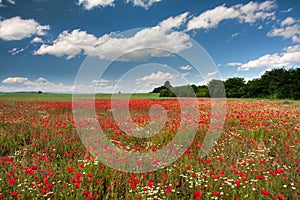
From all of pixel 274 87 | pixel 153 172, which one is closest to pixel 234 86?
pixel 274 87

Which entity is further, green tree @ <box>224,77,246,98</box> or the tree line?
green tree @ <box>224,77,246,98</box>

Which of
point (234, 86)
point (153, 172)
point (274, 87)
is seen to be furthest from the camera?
point (234, 86)

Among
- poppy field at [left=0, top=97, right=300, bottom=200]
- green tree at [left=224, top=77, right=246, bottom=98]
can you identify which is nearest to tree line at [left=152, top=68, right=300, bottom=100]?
green tree at [left=224, top=77, right=246, bottom=98]

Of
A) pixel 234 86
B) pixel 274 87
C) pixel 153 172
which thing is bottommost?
pixel 153 172

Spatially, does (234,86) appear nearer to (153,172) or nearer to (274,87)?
(274,87)

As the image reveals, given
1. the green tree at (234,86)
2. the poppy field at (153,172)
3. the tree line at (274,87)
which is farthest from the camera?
the green tree at (234,86)

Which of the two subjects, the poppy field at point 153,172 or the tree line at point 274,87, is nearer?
the poppy field at point 153,172

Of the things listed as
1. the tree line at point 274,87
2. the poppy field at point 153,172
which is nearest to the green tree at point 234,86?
the tree line at point 274,87

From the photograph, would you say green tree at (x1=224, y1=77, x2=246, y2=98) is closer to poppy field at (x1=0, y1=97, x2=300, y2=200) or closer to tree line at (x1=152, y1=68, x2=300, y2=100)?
tree line at (x1=152, y1=68, x2=300, y2=100)

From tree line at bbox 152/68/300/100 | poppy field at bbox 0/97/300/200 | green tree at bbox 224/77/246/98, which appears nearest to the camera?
poppy field at bbox 0/97/300/200

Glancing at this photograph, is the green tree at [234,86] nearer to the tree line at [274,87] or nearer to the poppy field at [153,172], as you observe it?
the tree line at [274,87]

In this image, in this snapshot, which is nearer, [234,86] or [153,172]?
[153,172]

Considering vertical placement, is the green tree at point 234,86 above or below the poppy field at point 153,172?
above

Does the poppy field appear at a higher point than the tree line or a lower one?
lower
